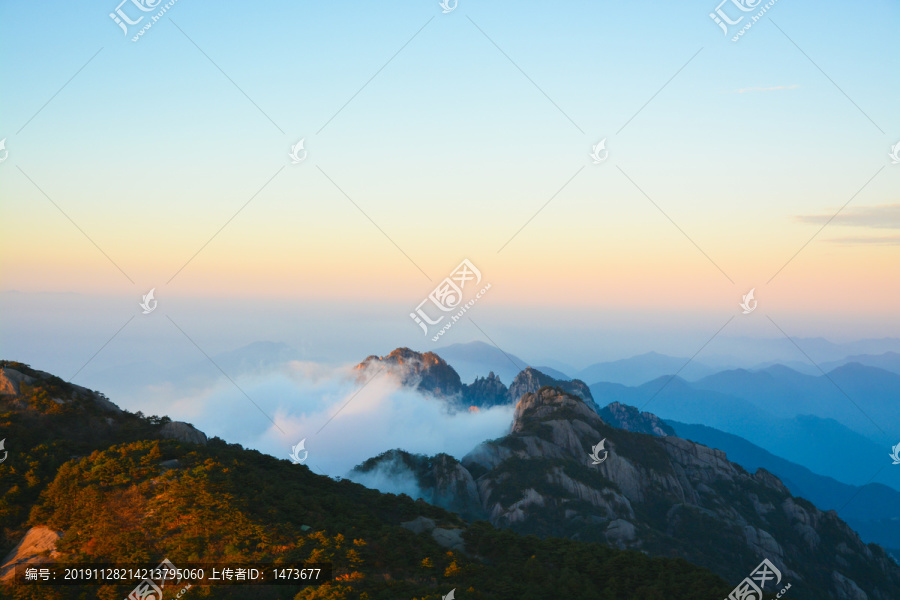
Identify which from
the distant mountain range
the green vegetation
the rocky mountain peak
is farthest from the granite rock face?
the rocky mountain peak

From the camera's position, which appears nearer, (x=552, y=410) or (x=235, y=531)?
(x=235, y=531)

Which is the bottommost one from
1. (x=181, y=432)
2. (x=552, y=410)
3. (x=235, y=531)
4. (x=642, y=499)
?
(x=235, y=531)

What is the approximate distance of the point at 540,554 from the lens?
1907 inches

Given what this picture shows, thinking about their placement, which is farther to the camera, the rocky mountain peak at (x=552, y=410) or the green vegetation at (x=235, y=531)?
the rocky mountain peak at (x=552, y=410)

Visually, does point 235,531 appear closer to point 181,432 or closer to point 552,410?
point 181,432

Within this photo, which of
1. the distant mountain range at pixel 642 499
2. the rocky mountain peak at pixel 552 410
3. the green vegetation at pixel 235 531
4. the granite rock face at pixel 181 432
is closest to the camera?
the green vegetation at pixel 235 531

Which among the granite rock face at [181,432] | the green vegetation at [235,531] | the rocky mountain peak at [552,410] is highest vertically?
the rocky mountain peak at [552,410]

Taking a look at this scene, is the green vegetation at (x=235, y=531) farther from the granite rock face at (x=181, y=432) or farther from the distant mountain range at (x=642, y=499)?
the distant mountain range at (x=642, y=499)

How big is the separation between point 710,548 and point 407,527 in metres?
100

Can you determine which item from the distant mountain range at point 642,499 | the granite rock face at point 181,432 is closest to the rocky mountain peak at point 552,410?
the distant mountain range at point 642,499

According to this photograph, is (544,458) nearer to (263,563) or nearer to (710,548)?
(710,548)

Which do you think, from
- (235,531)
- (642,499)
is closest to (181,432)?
(235,531)

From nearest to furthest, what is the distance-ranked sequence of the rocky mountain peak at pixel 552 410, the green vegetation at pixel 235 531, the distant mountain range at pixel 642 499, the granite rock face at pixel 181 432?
the green vegetation at pixel 235 531 < the granite rock face at pixel 181 432 < the distant mountain range at pixel 642 499 < the rocky mountain peak at pixel 552 410

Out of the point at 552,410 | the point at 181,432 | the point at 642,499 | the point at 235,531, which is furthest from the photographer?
the point at 552,410
